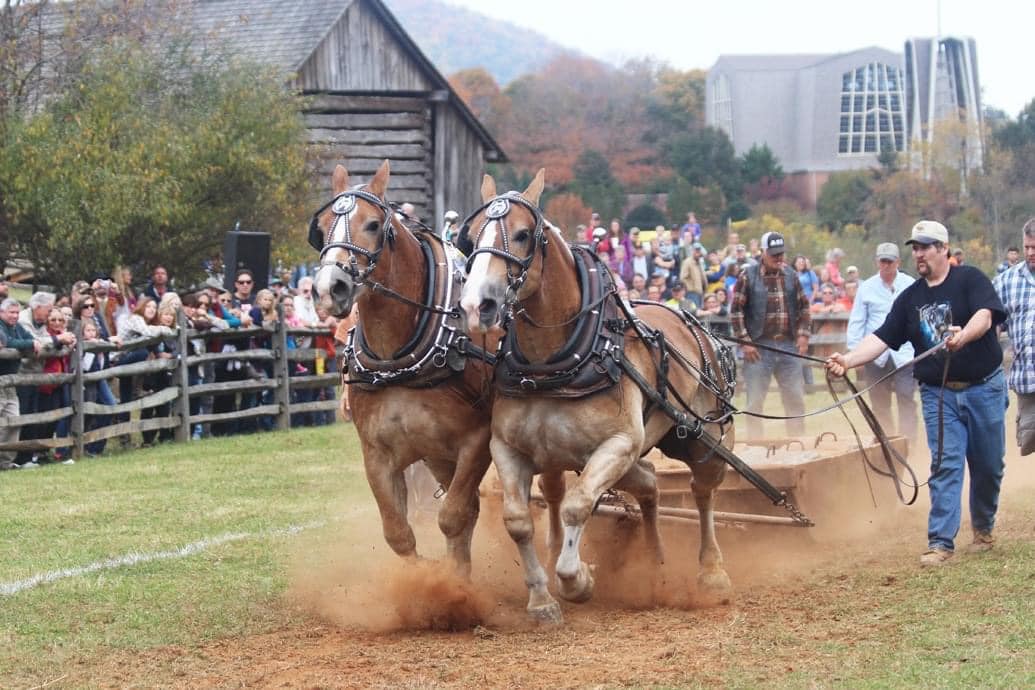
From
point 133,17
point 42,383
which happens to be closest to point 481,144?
point 133,17

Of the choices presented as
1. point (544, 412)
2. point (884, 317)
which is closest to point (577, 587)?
point (544, 412)

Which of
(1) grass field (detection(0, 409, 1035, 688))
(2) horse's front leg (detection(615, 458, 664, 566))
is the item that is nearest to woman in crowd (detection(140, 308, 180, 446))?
(1) grass field (detection(0, 409, 1035, 688))

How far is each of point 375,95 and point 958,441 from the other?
22.2m

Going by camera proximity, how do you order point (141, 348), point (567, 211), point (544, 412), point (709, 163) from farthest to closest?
point (709, 163), point (567, 211), point (141, 348), point (544, 412)

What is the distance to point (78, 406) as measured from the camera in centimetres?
1420

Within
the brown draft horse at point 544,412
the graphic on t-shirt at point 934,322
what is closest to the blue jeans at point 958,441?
the graphic on t-shirt at point 934,322

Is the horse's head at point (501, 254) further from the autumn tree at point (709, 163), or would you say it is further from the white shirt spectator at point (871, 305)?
the autumn tree at point (709, 163)

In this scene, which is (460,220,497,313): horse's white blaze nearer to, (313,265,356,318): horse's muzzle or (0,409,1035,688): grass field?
(313,265,356,318): horse's muzzle

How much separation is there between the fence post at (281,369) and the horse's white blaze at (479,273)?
10669mm

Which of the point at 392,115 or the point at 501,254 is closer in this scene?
the point at 501,254

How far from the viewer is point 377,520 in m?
10.6

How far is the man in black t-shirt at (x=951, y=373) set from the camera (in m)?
8.37

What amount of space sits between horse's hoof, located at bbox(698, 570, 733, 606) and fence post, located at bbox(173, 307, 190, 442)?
877 cm

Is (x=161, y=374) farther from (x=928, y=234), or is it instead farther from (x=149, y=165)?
(x=928, y=234)
